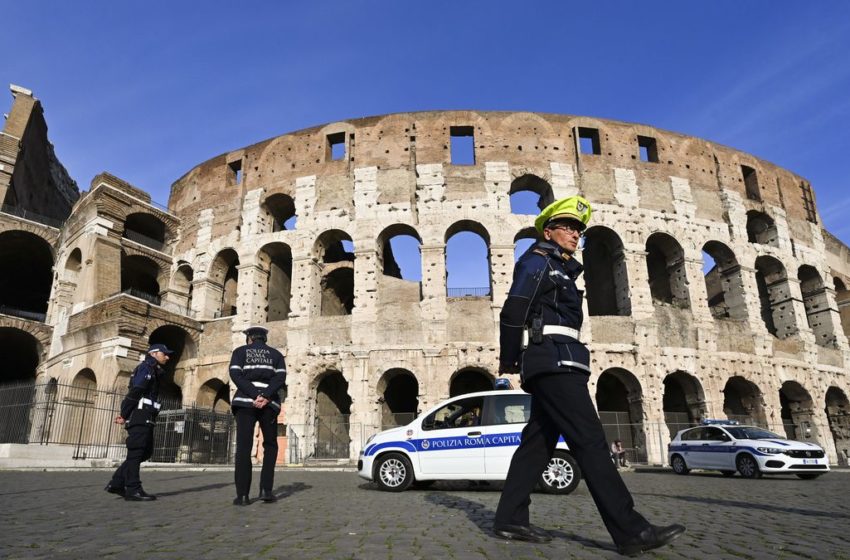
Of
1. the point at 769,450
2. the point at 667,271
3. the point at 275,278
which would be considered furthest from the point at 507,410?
the point at 667,271

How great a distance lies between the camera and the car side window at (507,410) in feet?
25.9

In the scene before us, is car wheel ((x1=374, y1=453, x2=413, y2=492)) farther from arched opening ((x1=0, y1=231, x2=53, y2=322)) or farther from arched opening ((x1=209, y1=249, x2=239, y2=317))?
arched opening ((x1=0, y1=231, x2=53, y2=322))

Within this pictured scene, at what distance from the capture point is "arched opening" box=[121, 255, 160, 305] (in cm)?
2253

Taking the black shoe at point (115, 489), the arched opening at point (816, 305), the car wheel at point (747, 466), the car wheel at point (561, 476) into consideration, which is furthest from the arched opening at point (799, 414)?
the black shoe at point (115, 489)

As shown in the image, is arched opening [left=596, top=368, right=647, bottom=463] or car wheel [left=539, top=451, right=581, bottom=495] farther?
arched opening [left=596, top=368, right=647, bottom=463]

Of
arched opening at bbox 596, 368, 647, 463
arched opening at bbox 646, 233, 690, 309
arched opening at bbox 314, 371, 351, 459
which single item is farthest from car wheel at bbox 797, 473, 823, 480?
arched opening at bbox 314, 371, 351, 459

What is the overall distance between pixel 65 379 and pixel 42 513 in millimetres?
18439

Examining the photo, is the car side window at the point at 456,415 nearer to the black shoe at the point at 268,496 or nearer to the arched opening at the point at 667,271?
the black shoe at the point at 268,496

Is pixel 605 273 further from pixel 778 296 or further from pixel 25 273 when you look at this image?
pixel 25 273

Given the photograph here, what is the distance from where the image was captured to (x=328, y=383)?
2067 cm

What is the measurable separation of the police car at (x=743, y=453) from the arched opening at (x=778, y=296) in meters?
11.2

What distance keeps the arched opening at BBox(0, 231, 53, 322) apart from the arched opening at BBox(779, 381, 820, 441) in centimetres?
3092

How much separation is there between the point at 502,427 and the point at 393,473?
5.72 ft

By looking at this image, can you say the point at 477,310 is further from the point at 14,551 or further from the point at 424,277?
the point at 14,551
